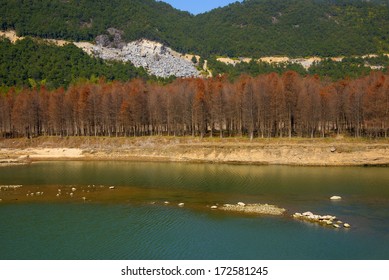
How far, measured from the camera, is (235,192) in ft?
169

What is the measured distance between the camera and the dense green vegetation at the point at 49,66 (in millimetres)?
151500

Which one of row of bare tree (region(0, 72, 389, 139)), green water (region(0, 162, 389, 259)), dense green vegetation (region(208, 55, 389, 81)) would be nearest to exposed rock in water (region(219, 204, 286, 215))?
green water (region(0, 162, 389, 259))

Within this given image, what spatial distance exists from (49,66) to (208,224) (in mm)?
138899

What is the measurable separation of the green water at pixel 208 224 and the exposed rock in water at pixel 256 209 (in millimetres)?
1522

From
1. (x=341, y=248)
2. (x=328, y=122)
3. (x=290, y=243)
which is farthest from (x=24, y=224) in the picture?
(x=328, y=122)

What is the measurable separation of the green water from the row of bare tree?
80.0 ft

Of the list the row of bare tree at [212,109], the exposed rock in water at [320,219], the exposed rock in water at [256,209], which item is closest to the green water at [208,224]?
the exposed rock in water at [320,219]

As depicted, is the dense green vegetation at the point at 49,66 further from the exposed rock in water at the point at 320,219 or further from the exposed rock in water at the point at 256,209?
the exposed rock in water at the point at 320,219

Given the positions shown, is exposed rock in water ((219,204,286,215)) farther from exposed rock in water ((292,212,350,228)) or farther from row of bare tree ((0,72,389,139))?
row of bare tree ((0,72,389,139))

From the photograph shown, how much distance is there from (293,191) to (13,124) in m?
74.7

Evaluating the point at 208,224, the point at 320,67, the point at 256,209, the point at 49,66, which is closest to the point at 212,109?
the point at 256,209

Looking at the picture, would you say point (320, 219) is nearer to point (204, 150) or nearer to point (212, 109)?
point (204, 150)

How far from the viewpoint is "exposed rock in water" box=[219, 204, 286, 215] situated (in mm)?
41094

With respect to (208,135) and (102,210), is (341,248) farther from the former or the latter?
(208,135)
